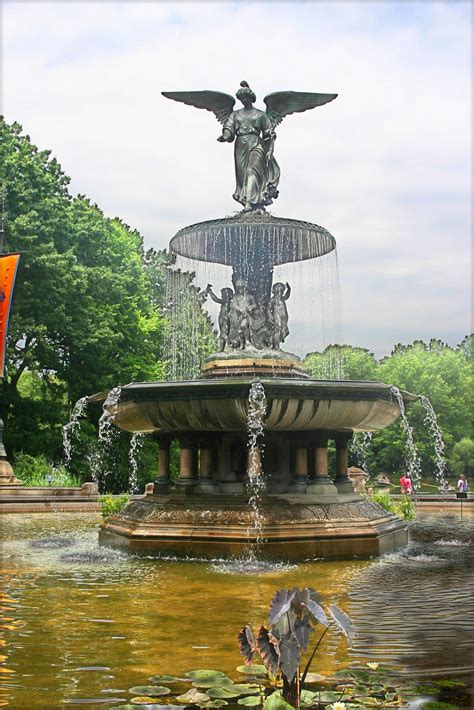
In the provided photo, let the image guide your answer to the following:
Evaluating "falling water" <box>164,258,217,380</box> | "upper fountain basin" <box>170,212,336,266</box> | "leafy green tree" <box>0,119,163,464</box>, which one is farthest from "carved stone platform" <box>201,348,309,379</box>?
"leafy green tree" <box>0,119,163,464</box>

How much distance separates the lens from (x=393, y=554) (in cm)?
1068

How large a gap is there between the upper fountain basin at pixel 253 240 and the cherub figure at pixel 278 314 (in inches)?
25.5

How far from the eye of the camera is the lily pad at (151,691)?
160 inches

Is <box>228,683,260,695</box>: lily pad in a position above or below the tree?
below

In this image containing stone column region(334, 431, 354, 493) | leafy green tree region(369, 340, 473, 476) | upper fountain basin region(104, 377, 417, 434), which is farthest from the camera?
leafy green tree region(369, 340, 473, 476)

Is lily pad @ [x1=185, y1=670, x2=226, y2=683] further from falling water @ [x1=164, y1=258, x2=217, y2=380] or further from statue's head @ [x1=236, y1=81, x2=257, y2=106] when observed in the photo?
falling water @ [x1=164, y1=258, x2=217, y2=380]

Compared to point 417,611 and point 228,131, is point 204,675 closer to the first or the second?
point 417,611

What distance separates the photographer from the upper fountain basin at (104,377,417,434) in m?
10.4

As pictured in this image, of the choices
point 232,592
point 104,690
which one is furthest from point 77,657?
point 232,592

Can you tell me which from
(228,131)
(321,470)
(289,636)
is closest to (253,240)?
(228,131)

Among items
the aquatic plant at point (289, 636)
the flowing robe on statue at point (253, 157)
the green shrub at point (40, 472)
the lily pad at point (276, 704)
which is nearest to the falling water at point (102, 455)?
the green shrub at point (40, 472)

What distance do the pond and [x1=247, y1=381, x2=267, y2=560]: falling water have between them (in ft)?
2.43

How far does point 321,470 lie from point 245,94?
711cm

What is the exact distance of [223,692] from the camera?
411 centimetres
